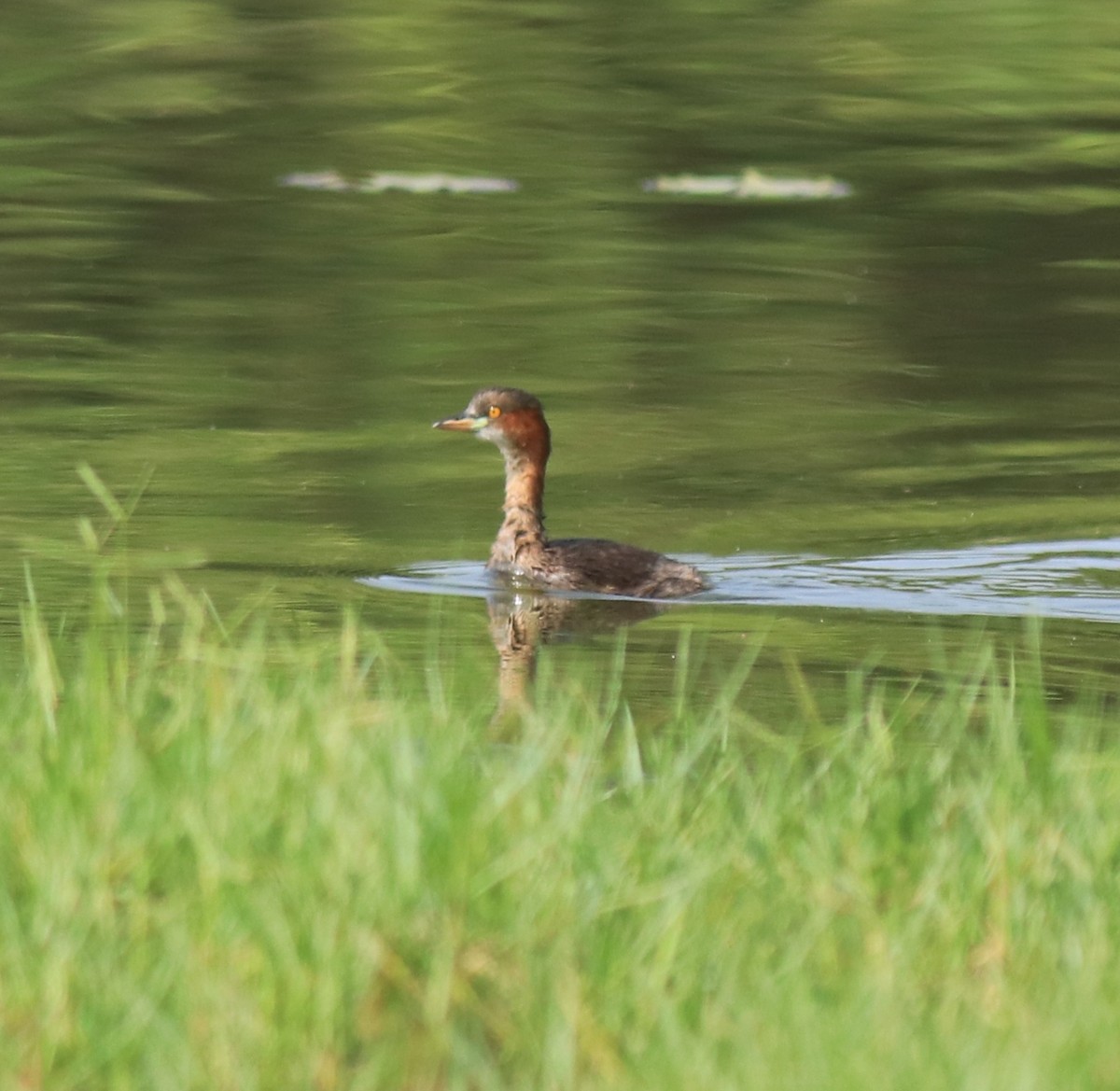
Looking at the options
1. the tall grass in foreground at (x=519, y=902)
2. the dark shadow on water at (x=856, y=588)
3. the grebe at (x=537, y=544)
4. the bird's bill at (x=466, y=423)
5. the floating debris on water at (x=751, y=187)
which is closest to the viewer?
the tall grass in foreground at (x=519, y=902)

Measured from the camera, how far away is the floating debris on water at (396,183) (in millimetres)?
21031

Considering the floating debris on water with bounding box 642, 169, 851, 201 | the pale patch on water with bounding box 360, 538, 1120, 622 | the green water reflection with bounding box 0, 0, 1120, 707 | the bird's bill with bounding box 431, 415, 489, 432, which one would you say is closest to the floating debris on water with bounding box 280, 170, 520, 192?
the green water reflection with bounding box 0, 0, 1120, 707

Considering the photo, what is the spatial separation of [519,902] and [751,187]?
16529 mm

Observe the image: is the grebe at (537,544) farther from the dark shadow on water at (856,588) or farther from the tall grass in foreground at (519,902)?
Answer: the tall grass in foreground at (519,902)

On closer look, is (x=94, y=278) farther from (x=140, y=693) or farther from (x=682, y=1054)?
(x=682, y=1054)

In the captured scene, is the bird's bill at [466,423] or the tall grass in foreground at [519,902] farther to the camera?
the bird's bill at [466,423]

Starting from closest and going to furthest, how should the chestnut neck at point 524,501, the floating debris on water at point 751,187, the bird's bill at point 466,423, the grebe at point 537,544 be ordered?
1. the grebe at point 537,544
2. the chestnut neck at point 524,501
3. the bird's bill at point 466,423
4. the floating debris on water at point 751,187

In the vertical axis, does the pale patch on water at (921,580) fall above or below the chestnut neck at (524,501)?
below

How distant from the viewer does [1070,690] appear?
8.45 meters

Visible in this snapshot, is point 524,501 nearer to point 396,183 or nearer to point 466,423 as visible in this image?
point 466,423

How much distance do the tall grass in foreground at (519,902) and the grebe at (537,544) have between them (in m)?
4.02


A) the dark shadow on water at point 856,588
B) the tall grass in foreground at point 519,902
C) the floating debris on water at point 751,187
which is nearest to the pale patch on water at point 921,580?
the dark shadow on water at point 856,588

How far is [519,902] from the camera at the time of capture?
4.86 metres

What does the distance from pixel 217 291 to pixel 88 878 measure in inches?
469
